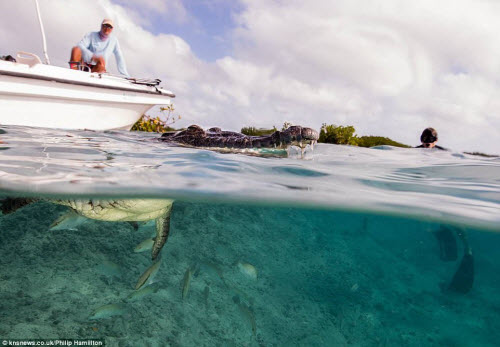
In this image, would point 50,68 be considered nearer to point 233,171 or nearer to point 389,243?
point 233,171

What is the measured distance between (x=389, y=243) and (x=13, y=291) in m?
8.80

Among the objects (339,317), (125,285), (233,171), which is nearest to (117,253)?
(125,285)

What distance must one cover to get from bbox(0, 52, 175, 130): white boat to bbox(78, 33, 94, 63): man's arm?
995 mm

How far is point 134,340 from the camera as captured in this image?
3.52 meters

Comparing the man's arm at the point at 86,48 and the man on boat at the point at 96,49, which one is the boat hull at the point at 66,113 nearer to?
the man on boat at the point at 96,49

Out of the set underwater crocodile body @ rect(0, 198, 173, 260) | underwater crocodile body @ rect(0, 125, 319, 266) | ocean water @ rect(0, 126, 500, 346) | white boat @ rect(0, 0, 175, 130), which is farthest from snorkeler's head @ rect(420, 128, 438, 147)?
white boat @ rect(0, 0, 175, 130)

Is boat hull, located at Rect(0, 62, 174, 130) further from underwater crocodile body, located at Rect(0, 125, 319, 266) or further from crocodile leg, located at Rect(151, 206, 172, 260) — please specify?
crocodile leg, located at Rect(151, 206, 172, 260)

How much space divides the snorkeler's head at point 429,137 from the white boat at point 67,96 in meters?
8.20

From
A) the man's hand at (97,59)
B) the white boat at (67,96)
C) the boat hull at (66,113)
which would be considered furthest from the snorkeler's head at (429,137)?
the man's hand at (97,59)

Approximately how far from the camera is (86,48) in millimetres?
9297

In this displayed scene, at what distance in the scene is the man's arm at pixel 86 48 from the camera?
921 centimetres

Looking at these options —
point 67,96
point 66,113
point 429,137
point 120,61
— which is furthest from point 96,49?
point 429,137

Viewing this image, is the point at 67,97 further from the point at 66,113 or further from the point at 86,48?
the point at 86,48

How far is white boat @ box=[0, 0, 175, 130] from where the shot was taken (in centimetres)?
749
